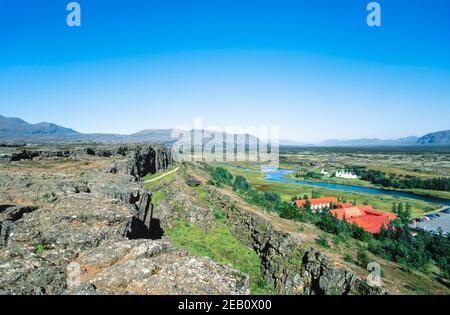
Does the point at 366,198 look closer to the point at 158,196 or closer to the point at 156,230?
the point at 158,196

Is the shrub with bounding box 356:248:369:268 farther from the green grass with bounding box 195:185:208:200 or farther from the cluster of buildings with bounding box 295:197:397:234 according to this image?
the cluster of buildings with bounding box 295:197:397:234

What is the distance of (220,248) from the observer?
3180 cm

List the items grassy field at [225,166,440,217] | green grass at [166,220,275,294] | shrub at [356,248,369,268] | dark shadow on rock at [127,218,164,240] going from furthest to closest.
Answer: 1. grassy field at [225,166,440,217]
2. shrub at [356,248,369,268]
3. green grass at [166,220,275,294]
4. dark shadow on rock at [127,218,164,240]

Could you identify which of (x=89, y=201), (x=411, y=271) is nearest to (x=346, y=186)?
(x=411, y=271)

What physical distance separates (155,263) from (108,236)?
490 cm

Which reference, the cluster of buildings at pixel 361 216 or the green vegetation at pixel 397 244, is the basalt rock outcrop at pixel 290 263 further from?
the cluster of buildings at pixel 361 216

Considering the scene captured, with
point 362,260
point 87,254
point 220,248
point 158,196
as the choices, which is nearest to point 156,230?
point 220,248

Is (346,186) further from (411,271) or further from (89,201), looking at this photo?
(89,201)

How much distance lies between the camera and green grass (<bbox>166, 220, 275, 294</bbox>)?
28.9 meters

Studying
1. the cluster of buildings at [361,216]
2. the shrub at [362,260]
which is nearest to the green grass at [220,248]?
the shrub at [362,260]

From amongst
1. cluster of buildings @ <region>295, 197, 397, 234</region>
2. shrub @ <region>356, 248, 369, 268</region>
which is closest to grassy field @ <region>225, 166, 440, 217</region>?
cluster of buildings @ <region>295, 197, 397, 234</region>

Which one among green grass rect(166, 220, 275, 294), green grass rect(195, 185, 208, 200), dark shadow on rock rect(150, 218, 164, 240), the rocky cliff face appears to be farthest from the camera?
green grass rect(195, 185, 208, 200)
